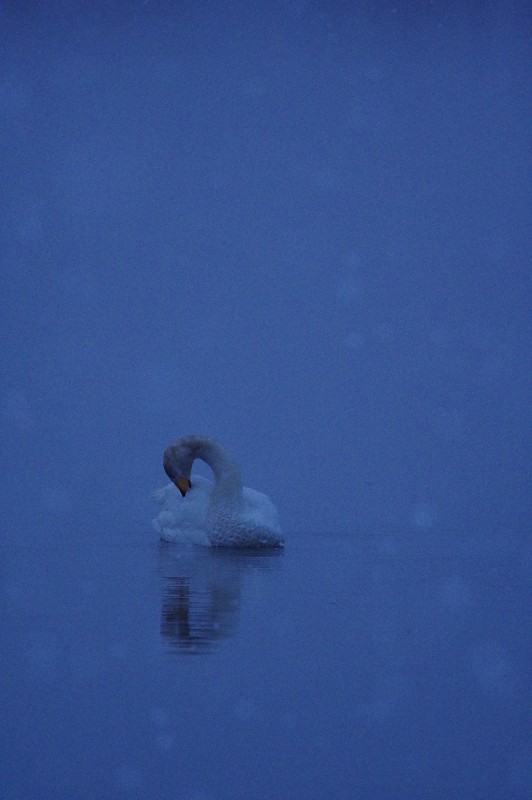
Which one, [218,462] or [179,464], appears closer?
[218,462]

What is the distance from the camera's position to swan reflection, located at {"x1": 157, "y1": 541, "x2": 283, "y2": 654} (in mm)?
2684

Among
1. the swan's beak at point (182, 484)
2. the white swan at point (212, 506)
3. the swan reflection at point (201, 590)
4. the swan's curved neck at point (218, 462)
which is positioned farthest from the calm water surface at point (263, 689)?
the swan's beak at point (182, 484)

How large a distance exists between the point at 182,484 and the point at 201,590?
2381 mm

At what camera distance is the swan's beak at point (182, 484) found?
591 cm

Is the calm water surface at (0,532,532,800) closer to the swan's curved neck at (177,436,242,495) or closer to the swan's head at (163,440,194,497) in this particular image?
the swan's curved neck at (177,436,242,495)

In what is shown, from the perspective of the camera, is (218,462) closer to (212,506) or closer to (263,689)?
(212,506)

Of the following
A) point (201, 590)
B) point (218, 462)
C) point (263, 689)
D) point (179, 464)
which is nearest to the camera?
point (263, 689)

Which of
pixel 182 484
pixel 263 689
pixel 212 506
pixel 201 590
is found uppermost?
pixel 182 484

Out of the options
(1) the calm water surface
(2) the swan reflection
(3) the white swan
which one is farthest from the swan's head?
(1) the calm water surface

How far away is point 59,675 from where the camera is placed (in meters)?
2.27

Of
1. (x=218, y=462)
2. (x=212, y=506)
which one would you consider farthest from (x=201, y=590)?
(x=218, y=462)

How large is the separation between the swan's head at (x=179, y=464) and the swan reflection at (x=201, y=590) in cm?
38

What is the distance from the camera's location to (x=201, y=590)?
355cm

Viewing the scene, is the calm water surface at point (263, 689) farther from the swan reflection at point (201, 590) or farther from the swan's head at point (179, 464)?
the swan's head at point (179, 464)
